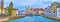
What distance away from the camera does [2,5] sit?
138 cm

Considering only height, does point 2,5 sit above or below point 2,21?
above

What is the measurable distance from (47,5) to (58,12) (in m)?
0.14

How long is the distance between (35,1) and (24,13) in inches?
7.1

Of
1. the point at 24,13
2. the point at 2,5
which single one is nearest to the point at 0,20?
the point at 2,5

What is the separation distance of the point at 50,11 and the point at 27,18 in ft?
0.87

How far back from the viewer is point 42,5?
1.36 meters

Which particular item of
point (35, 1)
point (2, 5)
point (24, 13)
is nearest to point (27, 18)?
point (24, 13)

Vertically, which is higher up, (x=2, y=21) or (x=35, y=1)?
(x=35, y=1)

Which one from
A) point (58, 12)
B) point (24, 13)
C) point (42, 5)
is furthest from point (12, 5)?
point (58, 12)

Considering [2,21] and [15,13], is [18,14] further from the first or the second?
[2,21]

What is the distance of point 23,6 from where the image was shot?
137cm

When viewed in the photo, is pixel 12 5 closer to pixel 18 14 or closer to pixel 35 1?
pixel 18 14

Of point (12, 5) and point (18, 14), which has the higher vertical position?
point (12, 5)

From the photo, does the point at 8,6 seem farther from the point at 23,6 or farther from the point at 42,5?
the point at 42,5
